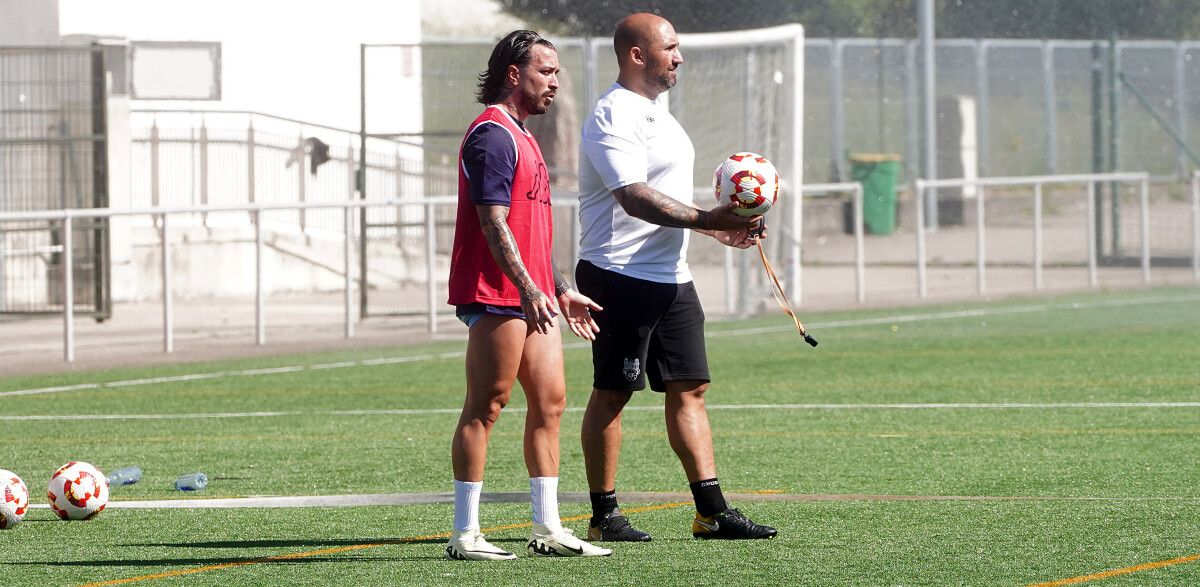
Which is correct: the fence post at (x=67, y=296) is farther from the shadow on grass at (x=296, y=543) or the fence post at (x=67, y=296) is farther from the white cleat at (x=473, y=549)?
the white cleat at (x=473, y=549)

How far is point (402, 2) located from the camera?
2956 centimetres

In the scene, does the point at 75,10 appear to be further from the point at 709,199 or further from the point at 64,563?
the point at 64,563

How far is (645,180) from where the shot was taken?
22.3ft

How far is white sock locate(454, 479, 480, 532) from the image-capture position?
21.5 ft

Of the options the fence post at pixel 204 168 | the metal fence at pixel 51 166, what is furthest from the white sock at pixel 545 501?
the fence post at pixel 204 168

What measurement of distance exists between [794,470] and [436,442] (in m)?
2.26

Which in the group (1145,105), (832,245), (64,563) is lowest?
(64,563)

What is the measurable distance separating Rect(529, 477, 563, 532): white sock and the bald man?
40cm

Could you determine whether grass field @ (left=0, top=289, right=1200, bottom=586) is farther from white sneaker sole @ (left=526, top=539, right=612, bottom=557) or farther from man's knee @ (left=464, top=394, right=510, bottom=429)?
man's knee @ (left=464, top=394, right=510, bottom=429)

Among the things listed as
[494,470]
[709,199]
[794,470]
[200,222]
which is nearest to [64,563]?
[494,470]

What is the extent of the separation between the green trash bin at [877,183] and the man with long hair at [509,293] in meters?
23.4

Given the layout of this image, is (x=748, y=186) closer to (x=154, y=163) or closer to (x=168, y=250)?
(x=168, y=250)

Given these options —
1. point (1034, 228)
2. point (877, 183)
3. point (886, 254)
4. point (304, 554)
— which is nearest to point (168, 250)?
point (1034, 228)

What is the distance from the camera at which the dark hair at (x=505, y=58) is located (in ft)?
21.5
